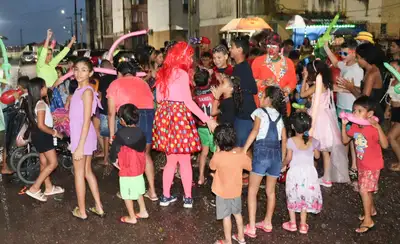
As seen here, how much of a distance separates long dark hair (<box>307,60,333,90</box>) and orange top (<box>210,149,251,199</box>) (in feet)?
7.83

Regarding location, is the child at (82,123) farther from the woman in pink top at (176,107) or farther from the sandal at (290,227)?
the sandal at (290,227)

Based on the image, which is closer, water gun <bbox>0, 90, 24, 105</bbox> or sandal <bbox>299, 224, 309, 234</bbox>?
sandal <bbox>299, 224, 309, 234</bbox>

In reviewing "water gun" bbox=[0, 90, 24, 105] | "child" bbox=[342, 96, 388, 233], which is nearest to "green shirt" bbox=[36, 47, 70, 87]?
"water gun" bbox=[0, 90, 24, 105]

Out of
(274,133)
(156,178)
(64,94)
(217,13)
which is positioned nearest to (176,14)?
(217,13)

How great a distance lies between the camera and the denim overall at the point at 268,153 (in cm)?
453

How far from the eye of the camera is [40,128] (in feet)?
17.9

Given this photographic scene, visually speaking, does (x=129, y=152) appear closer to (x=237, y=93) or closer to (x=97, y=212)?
(x=97, y=212)

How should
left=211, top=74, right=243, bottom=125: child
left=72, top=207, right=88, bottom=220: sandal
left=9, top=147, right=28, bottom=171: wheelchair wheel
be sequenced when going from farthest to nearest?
left=9, top=147, right=28, bottom=171: wheelchair wheel
left=72, top=207, right=88, bottom=220: sandal
left=211, top=74, right=243, bottom=125: child

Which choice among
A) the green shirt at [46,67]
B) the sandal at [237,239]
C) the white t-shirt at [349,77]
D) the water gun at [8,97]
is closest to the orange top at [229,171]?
the sandal at [237,239]

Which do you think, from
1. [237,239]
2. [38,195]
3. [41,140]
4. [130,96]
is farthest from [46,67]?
[237,239]

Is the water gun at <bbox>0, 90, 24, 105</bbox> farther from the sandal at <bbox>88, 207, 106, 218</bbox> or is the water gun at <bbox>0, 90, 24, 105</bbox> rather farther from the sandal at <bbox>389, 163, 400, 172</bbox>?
the sandal at <bbox>389, 163, 400, 172</bbox>

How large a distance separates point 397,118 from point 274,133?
3.54 meters

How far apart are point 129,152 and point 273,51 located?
2372mm

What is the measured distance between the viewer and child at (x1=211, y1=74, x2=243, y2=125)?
502cm
